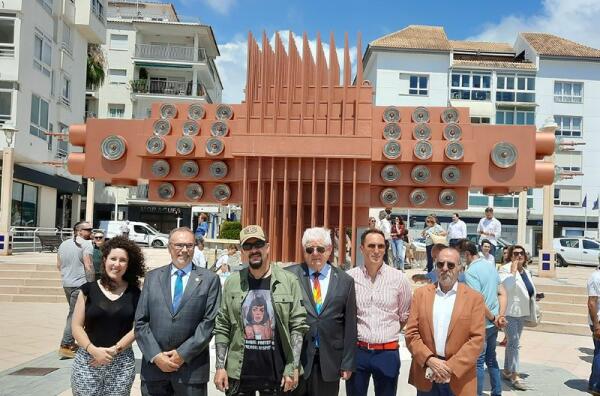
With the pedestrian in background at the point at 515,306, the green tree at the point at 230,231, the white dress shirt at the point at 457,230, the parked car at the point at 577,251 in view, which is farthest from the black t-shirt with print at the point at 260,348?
the parked car at the point at 577,251

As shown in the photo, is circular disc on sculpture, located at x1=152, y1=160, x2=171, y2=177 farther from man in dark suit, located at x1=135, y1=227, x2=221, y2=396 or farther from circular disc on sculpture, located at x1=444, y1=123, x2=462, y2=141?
man in dark suit, located at x1=135, y1=227, x2=221, y2=396

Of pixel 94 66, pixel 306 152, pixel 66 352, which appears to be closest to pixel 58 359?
pixel 66 352

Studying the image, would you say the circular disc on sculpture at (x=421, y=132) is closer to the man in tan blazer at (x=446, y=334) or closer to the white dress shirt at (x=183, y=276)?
the man in tan blazer at (x=446, y=334)

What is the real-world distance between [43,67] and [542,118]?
28.4 meters

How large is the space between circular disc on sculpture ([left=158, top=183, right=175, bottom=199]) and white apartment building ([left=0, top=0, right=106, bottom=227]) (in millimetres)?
13030

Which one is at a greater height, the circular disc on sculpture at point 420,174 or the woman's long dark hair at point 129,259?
the circular disc on sculpture at point 420,174

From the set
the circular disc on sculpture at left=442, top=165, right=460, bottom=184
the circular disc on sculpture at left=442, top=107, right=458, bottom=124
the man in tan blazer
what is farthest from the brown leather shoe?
the circular disc on sculpture at left=442, top=107, right=458, bottom=124

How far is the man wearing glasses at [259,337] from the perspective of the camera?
3.80 metres

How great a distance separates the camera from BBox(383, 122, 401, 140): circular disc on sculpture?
26.4 ft

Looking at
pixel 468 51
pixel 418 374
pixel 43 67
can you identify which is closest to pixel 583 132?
pixel 468 51

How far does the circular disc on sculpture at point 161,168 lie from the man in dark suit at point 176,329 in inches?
178

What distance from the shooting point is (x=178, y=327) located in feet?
12.8

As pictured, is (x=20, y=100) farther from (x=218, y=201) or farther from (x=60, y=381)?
(x=60, y=381)

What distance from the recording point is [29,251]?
72.5 feet
